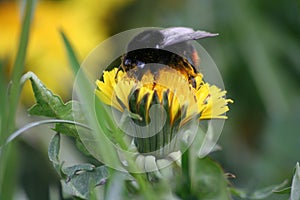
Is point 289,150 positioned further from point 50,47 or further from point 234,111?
point 50,47

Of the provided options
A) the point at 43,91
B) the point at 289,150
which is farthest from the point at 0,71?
the point at 289,150

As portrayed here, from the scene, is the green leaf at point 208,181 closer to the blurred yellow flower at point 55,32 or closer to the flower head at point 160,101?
the flower head at point 160,101

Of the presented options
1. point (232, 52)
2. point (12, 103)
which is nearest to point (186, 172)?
point (12, 103)

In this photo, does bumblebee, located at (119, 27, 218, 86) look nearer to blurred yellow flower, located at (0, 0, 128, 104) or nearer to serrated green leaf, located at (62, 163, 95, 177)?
serrated green leaf, located at (62, 163, 95, 177)

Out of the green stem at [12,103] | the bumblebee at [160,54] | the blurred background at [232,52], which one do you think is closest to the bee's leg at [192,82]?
the bumblebee at [160,54]

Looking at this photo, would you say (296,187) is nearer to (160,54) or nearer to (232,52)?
(160,54)

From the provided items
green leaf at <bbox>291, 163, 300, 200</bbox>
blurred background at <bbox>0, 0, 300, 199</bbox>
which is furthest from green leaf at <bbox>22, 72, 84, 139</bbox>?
blurred background at <bbox>0, 0, 300, 199</bbox>

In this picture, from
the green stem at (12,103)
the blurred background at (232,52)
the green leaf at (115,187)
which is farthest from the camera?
→ the blurred background at (232,52)
